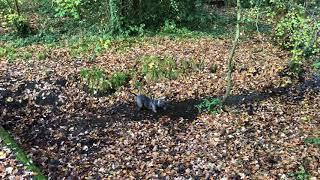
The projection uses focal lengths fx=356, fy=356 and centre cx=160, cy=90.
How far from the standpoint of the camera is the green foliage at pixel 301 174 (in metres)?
7.93

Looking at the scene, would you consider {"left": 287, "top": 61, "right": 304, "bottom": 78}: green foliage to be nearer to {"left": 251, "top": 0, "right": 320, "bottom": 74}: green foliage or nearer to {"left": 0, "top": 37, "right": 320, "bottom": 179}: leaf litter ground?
{"left": 251, "top": 0, "right": 320, "bottom": 74}: green foliage

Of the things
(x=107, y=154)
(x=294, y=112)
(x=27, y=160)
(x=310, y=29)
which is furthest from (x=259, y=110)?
(x=27, y=160)

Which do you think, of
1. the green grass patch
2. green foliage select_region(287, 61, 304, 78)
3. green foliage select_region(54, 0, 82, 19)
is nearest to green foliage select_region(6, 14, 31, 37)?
green foliage select_region(54, 0, 82, 19)

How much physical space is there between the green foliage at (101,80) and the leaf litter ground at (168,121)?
1.03 ft

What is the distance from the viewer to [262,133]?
32.3ft

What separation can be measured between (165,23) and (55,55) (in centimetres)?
582

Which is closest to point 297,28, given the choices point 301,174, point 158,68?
point 158,68

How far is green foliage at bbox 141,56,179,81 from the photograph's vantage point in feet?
43.2

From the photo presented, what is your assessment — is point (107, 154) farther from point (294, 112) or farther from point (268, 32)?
point (268, 32)

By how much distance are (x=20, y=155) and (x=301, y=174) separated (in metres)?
6.55

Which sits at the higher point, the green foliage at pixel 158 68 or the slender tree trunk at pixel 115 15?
the slender tree trunk at pixel 115 15

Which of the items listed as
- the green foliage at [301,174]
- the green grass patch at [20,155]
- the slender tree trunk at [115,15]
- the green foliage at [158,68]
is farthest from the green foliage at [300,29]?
the slender tree trunk at [115,15]

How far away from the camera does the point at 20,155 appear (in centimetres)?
851

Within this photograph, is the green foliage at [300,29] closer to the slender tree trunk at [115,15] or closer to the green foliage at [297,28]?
the green foliage at [297,28]
